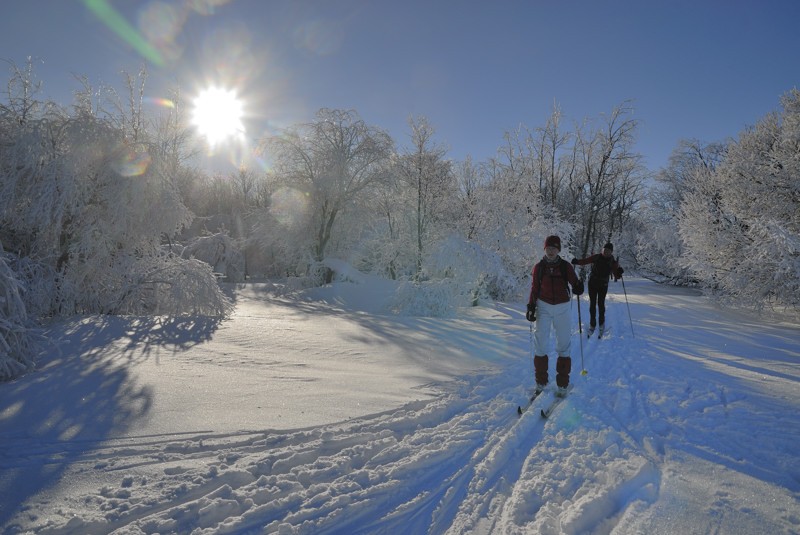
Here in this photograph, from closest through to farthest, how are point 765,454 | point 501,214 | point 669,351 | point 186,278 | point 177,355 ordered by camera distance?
point 765,454 → point 177,355 → point 669,351 → point 186,278 → point 501,214

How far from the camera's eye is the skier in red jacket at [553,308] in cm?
468

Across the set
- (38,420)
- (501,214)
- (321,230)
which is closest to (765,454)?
(38,420)

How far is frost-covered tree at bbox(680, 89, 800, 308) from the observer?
984 centimetres

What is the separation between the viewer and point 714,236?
39.5ft

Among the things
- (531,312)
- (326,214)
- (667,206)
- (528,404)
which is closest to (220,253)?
(326,214)

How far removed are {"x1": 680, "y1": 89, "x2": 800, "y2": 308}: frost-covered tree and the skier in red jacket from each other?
29.3 feet

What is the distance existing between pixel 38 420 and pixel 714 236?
16284 mm

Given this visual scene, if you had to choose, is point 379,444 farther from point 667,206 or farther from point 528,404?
point 667,206

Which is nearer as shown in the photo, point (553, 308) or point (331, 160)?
point (553, 308)

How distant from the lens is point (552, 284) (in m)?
4.73

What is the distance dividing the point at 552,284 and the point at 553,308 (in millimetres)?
309

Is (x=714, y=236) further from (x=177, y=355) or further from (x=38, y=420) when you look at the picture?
(x=38, y=420)

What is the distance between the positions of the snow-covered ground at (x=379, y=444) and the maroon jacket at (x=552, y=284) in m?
1.22

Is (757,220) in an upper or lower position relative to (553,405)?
upper
